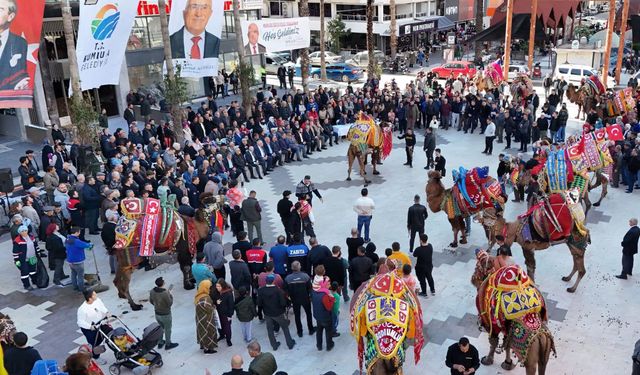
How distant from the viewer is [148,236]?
436 inches

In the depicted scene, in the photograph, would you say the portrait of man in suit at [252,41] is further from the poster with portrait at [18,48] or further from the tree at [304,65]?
the poster with portrait at [18,48]

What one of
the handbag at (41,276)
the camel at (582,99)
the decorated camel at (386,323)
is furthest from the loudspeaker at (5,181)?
the camel at (582,99)

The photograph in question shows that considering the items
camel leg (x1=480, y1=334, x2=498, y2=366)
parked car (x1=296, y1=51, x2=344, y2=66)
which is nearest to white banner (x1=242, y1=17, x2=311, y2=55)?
parked car (x1=296, y1=51, x2=344, y2=66)

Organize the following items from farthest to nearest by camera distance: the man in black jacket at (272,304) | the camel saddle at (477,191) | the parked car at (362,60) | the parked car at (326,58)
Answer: the parked car at (326,58), the parked car at (362,60), the camel saddle at (477,191), the man in black jacket at (272,304)

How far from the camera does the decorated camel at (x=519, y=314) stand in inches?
312

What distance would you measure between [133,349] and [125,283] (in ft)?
7.59

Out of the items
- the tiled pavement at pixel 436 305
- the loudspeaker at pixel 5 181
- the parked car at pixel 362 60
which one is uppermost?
the parked car at pixel 362 60

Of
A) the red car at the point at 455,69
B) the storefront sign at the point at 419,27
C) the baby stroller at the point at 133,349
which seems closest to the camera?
the baby stroller at the point at 133,349

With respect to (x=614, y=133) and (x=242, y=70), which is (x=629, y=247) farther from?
(x=242, y=70)

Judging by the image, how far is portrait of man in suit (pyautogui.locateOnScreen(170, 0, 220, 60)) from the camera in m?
21.5

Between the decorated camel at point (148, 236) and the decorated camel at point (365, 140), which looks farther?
the decorated camel at point (365, 140)

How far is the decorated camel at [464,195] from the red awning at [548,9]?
27.9 meters

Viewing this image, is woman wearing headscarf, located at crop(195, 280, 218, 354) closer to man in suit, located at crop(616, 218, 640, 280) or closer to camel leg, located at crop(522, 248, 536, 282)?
camel leg, located at crop(522, 248, 536, 282)

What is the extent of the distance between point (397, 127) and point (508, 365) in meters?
14.7
